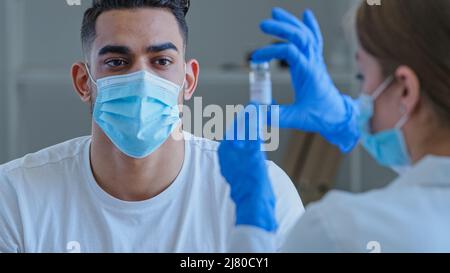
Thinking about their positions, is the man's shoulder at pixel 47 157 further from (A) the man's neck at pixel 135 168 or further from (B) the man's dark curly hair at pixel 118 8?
(B) the man's dark curly hair at pixel 118 8

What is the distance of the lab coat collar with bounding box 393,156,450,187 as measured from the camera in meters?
0.93

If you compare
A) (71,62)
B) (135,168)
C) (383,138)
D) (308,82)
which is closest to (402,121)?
(383,138)

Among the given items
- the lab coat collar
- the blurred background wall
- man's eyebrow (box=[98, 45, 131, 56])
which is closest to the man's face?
man's eyebrow (box=[98, 45, 131, 56])

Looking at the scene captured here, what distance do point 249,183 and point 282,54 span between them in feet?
0.63

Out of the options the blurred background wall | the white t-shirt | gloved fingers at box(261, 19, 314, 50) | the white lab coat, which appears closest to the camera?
the white lab coat

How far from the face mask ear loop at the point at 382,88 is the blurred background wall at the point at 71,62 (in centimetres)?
33

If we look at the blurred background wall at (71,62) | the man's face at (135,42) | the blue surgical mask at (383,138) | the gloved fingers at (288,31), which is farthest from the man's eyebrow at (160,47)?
the blue surgical mask at (383,138)

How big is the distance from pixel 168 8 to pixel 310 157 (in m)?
1.02

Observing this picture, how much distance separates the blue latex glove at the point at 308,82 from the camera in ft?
3.34

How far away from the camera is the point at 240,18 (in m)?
1.80

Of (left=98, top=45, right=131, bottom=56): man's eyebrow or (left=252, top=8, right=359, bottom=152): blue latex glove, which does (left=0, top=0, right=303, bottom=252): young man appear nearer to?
(left=98, top=45, right=131, bottom=56): man's eyebrow

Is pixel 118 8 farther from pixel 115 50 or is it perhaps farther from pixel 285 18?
pixel 285 18

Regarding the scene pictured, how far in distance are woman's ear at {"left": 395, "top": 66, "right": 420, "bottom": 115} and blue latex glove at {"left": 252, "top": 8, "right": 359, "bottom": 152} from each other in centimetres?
13
